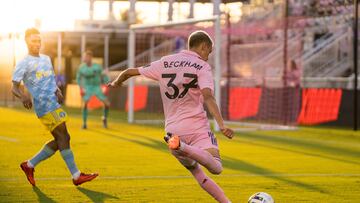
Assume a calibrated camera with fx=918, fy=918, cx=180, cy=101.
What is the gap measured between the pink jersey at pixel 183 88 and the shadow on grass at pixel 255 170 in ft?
10.3

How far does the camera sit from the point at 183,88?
870cm

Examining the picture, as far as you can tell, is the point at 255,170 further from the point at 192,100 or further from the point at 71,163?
the point at 192,100

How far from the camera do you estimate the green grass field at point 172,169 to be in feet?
35.4

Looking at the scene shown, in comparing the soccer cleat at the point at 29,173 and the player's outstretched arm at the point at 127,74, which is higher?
the player's outstretched arm at the point at 127,74

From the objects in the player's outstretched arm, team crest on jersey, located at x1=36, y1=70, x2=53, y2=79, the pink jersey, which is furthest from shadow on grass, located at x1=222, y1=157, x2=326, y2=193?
team crest on jersey, located at x1=36, y1=70, x2=53, y2=79

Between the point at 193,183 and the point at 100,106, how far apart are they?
29.9 m

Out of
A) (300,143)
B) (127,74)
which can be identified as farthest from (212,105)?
(300,143)

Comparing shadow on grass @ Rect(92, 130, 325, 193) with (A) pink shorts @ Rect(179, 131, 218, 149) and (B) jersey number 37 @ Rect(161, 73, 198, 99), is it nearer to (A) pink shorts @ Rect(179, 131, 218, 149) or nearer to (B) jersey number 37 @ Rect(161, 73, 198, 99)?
(A) pink shorts @ Rect(179, 131, 218, 149)

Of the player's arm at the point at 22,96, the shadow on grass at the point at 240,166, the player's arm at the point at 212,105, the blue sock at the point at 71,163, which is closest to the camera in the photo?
the player's arm at the point at 212,105

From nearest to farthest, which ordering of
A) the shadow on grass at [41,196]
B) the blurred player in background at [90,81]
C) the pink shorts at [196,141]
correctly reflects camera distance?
the pink shorts at [196,141], the shadow on grass at [41,196], the blurred player in background at [90,81]

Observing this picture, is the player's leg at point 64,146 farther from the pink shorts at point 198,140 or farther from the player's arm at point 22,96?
the pink shorts at point 198,140

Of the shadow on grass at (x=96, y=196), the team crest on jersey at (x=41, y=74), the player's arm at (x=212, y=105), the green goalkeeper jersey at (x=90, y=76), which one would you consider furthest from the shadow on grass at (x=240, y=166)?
the green goalkeeper jersey at (x=90, y=76)

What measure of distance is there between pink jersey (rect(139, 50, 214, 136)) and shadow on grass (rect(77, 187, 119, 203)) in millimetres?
1844

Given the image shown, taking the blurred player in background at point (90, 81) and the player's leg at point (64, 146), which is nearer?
the player's leg at point (64, 146)
